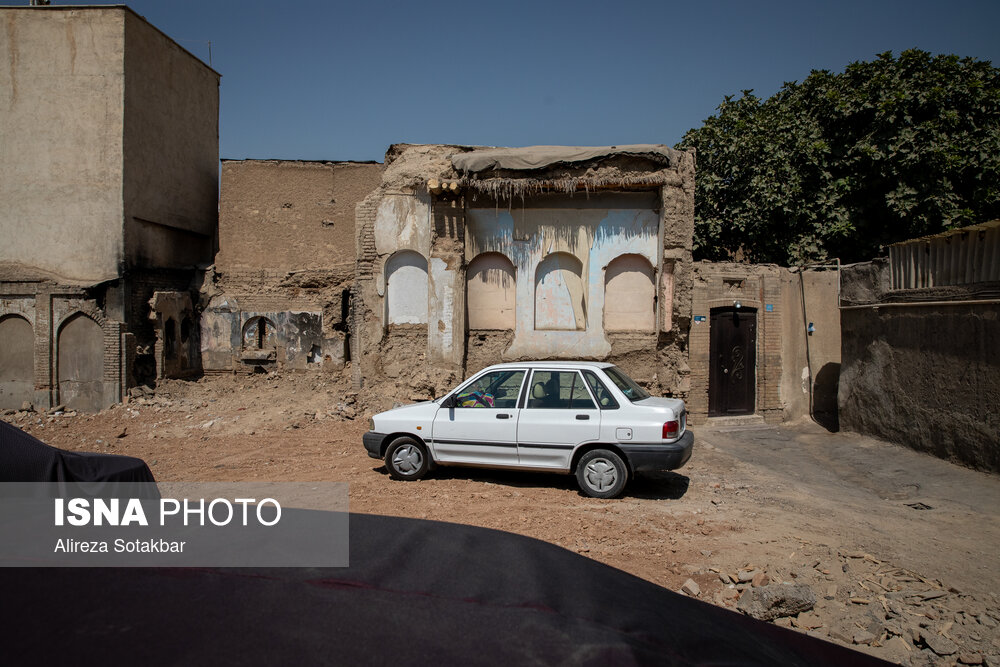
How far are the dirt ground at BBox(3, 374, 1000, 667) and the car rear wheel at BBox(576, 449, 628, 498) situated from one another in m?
0.13

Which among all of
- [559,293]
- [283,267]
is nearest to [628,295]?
[559,293]

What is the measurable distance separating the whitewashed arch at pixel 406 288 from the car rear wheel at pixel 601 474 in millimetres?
6584

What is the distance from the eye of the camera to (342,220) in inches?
688

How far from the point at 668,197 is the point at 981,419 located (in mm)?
6250

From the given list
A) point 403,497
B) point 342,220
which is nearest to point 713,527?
point 403,497

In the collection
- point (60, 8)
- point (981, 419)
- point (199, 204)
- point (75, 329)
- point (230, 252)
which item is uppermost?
point (60, 8)

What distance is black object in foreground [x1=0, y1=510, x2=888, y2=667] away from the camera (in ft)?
5.13

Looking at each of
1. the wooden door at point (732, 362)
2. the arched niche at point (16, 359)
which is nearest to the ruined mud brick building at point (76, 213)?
the arched niche at point (16, 359)

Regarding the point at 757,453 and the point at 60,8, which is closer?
the point at 757,453

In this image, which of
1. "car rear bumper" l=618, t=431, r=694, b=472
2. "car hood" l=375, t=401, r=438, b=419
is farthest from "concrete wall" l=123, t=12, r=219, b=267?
"car rear bumper" l=618, t=431, r=694, b=472

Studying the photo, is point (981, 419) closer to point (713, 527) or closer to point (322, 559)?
point (713, 527)

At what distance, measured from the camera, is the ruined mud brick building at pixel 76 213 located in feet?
49.2

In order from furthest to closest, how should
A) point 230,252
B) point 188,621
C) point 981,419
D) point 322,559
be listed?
point 230,252
point 981,419
point 322,559
point 188,621

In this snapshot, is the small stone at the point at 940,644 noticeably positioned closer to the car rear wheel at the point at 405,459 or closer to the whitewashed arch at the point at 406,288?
the car rear wheel at the point at 405,459
